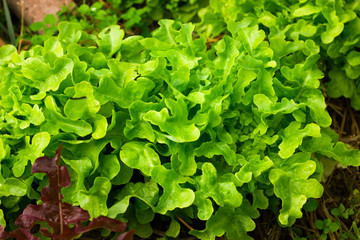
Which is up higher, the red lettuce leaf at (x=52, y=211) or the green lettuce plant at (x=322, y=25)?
the red lettuce leaf at (x=52, y=211)

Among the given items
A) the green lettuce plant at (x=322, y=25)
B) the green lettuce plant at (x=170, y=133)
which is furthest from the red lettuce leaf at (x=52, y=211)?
the green lettuce plant at (x=322, y=25)

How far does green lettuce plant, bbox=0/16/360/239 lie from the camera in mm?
1453

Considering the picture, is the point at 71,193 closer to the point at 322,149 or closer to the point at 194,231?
the point at 194,231

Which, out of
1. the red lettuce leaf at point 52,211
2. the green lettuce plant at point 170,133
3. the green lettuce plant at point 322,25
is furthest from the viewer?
the green lettuce plant at point 322,25

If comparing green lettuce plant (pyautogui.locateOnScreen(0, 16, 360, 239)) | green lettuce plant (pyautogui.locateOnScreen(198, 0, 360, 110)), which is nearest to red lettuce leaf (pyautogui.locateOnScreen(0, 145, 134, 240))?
green lettuce plant (pyautogui.locateOnScreen(0, 16, 360, 239))

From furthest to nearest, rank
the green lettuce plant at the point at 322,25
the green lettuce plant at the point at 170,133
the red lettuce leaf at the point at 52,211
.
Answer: the green lettuce plant at the point at 322,25, the green lettuce plant at the point at 170,133, the red lettuce leaf at the point at 52,211

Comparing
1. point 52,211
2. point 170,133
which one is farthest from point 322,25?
point 52,211

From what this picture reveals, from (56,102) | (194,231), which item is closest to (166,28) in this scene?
(56,102)

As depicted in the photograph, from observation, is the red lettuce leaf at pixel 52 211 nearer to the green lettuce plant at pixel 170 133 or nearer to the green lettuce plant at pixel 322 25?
the green lettuce plant at pixel 170 133

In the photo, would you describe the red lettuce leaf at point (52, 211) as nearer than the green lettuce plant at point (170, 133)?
Yes

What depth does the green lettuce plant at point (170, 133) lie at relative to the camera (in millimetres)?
1453

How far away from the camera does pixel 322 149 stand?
1.62m

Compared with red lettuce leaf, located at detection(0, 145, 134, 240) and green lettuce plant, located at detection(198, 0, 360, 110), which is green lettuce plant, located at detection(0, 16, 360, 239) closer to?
red lettuce leaf, located at detection(0, 145, 134, 240)

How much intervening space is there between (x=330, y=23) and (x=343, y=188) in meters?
0.86
